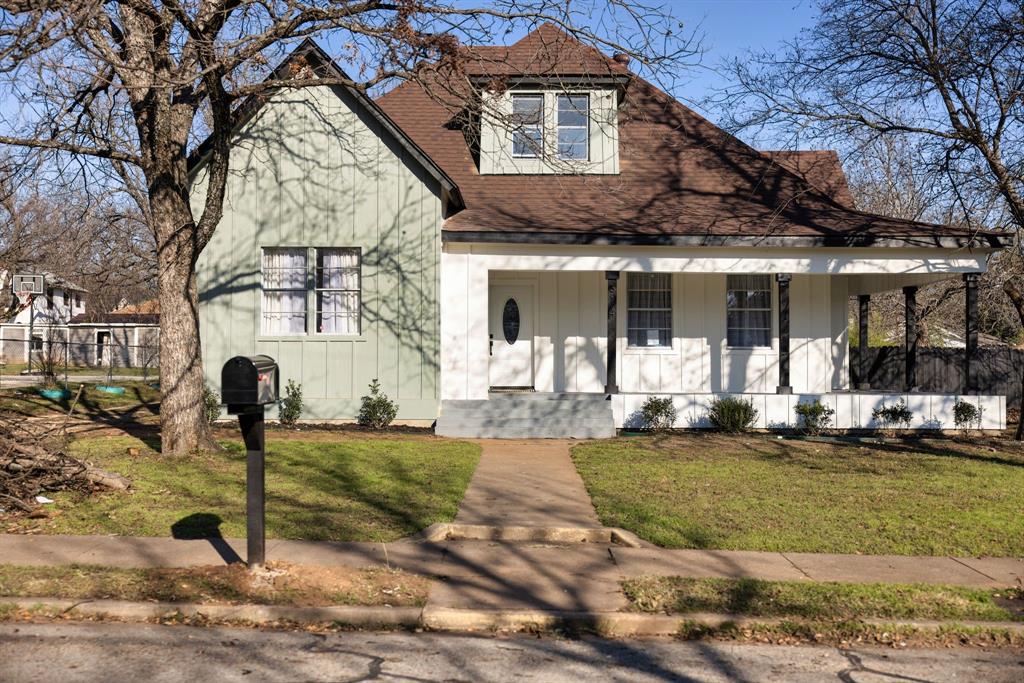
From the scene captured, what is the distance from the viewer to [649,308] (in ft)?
59.7

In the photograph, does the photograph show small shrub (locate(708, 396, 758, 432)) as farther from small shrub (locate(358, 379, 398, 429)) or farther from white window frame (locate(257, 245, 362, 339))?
white window frame (locate(257, 245, 362, 339))

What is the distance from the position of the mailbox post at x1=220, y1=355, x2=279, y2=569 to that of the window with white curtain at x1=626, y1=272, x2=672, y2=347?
12557mm

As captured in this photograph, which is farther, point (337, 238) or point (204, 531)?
point (337, 238)

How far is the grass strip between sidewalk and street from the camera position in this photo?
19.9 feet

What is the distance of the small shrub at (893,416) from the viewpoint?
16.3 metres

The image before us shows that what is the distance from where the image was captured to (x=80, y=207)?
72.7 feet

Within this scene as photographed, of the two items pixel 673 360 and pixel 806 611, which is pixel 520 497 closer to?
pixel 806 611

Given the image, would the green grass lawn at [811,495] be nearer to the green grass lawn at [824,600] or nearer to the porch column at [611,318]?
the green grass lawn at [824,600]

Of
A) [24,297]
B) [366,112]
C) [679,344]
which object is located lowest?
[679,344]

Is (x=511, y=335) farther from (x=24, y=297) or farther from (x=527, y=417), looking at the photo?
(x=24, y=297)

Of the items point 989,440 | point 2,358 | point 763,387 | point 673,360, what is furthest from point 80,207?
point 2,358

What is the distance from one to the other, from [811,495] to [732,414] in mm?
Result: 5974

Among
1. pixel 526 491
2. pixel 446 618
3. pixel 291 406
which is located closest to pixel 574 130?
pixel 291 406

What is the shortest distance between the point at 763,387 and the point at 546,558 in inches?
467
